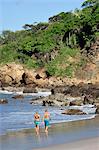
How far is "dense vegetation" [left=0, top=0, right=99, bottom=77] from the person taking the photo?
66250 mm

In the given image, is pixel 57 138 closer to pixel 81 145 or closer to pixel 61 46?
pixel 81 145

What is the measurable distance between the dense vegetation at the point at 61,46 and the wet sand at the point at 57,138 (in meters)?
44.6

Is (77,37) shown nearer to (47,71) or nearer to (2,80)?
(47,71)

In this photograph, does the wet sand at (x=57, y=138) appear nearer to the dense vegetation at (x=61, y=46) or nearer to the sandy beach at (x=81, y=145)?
the sandy beach at (x=81, y=145)

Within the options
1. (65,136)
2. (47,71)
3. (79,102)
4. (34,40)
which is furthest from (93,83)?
(65,136)

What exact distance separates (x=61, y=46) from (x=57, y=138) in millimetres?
54119

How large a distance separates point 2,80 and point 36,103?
28691mm

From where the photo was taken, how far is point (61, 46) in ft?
229

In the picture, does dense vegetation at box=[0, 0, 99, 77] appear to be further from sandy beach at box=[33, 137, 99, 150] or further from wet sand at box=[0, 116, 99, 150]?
sandy beach at box=[33, 137, 99, 150]

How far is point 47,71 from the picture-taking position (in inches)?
2559

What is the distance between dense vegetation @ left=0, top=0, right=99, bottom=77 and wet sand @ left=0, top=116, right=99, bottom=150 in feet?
146

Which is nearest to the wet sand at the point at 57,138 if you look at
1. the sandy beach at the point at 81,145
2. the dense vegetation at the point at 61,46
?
the sandy beach at the point at 81,145

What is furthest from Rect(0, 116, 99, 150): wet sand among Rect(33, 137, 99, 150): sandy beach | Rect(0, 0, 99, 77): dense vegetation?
Rect(0, 0, 99, 77): dense vegetation

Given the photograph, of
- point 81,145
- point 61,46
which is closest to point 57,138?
point 81,145
